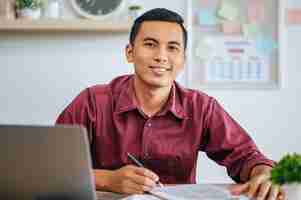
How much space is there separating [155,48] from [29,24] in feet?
3.63

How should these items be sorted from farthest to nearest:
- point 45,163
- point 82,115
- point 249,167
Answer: point 82,115 < point 249,167 < point 45,163

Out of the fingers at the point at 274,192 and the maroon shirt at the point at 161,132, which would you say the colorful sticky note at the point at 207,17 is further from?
the fingers at the point at 274,192

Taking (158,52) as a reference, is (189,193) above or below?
below

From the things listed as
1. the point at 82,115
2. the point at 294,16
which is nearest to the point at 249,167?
the point at 82,115

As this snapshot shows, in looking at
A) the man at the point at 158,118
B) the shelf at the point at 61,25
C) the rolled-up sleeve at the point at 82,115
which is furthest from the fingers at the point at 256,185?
the shelf at the point at 61,25

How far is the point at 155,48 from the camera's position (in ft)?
5.84

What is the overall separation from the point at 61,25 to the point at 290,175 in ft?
5.77

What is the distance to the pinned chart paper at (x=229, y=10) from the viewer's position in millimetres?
2896

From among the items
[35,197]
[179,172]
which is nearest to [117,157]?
[179,172]

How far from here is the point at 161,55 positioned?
5.76ft

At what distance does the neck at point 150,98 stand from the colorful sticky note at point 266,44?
47.3 inches

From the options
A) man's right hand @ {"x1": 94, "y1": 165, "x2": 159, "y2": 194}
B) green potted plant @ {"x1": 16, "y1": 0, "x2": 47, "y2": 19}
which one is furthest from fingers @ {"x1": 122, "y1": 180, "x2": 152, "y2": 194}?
green potted plant @ {"x1": 16, "y1": 0, "x2": 47, "y2": 19}

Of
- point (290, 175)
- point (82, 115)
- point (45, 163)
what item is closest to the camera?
point (45, 163)

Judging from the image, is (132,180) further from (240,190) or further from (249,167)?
(249,167)
